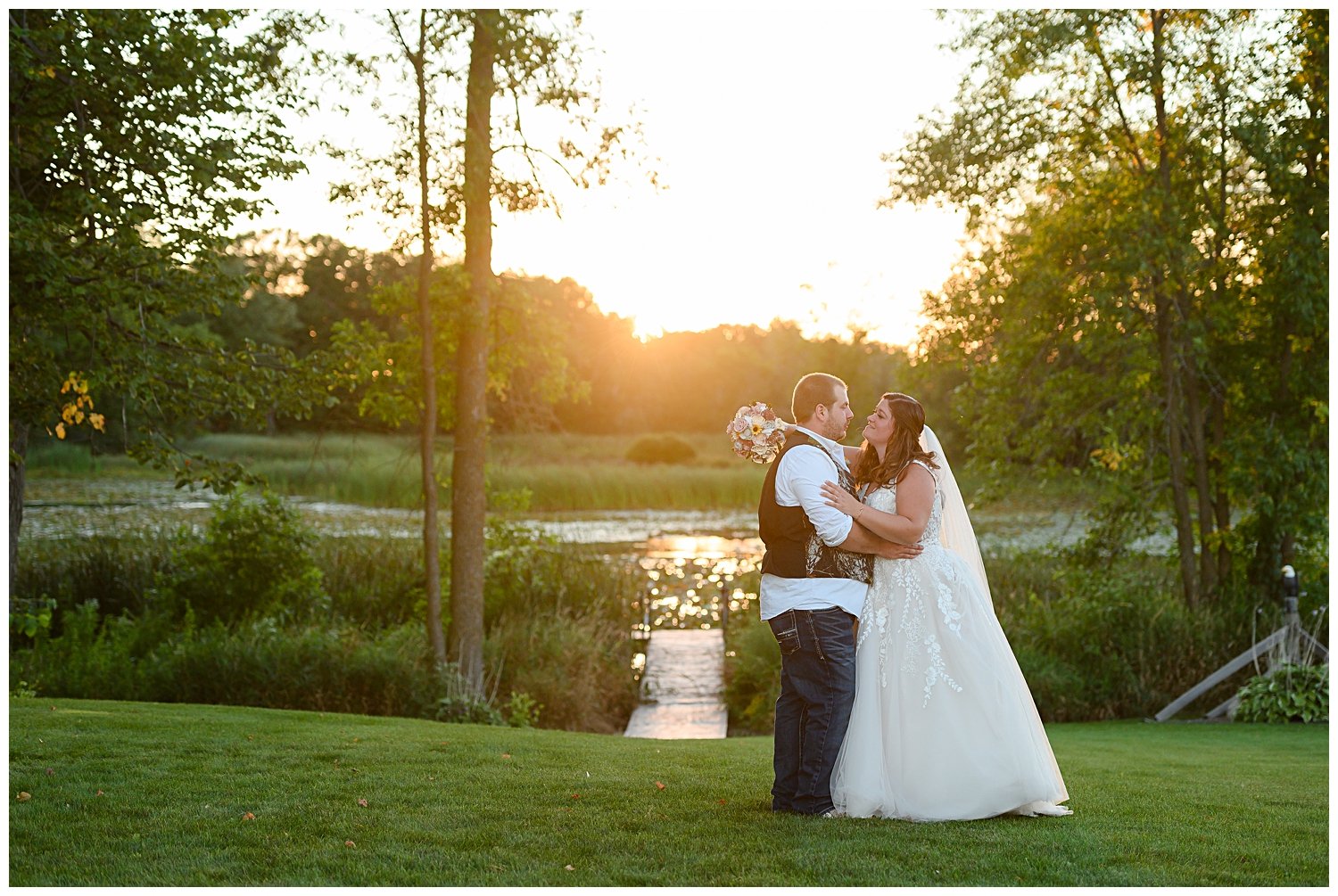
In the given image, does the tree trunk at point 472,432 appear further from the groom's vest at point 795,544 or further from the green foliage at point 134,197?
the groom's vest at point 795,544

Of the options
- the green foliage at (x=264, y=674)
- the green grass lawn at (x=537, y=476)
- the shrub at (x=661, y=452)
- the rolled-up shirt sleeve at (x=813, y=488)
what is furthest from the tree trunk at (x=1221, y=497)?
the shrub at (x=661, y=452)

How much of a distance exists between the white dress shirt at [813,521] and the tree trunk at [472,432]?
6.13 m

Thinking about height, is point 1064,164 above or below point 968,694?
above

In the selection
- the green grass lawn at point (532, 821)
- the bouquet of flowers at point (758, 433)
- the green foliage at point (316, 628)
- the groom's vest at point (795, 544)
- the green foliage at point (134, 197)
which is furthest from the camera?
the green foliage at point (316, 628)

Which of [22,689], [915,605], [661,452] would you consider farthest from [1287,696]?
[661,452]

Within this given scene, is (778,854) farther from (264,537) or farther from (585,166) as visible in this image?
(264,537)

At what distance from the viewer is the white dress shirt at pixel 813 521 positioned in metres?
4.98

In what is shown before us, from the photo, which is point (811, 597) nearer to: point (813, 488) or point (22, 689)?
point (813, 488)

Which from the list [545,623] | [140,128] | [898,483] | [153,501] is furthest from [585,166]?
[153,501]

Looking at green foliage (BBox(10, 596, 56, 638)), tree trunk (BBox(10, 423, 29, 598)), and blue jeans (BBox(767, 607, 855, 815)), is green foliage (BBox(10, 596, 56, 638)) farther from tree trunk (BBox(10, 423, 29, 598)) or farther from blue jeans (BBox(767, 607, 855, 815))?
blue jeans (BBox(767, 607, 855, 815))

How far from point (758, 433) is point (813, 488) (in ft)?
1.34

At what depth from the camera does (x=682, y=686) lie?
40.3ft

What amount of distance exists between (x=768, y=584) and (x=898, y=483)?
2.37ft

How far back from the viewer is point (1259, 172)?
1191 cm
